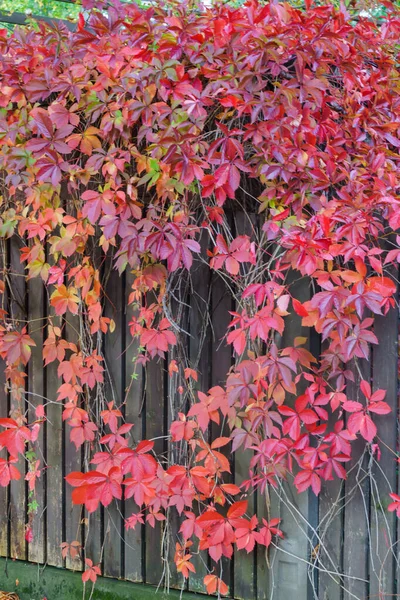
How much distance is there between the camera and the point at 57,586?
2.84 metres

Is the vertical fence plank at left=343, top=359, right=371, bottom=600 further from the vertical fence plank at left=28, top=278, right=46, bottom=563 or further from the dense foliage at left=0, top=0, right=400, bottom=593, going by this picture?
the vertical fence plank at left=28, top=278, right=46, bottom=563

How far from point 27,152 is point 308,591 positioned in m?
2.00

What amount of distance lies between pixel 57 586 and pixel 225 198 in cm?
196

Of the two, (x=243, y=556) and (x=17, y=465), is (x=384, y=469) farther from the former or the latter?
(x=17, y=465)

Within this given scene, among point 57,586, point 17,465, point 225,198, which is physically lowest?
point 57,586

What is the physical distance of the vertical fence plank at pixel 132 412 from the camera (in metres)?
2.65

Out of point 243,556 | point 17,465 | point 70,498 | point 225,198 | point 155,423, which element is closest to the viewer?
point 225,198

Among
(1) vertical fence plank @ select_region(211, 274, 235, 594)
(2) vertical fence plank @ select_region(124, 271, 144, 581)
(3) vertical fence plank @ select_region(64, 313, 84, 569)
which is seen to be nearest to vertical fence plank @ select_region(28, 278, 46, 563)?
(3) vertical fence plank @ select_region(64, 313, 84, 569)

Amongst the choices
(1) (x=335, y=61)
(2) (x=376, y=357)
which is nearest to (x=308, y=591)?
(2) (x=376, y=357)

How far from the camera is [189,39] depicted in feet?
7.00

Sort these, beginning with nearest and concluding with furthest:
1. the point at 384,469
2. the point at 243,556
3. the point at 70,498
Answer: the point at 384,469 → the point at 243,556 → the point at 70,498

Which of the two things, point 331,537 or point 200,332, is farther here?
point 200,332

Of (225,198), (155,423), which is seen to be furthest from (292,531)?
(225,198)

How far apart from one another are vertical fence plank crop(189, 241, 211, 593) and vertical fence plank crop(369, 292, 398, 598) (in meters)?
0.67
